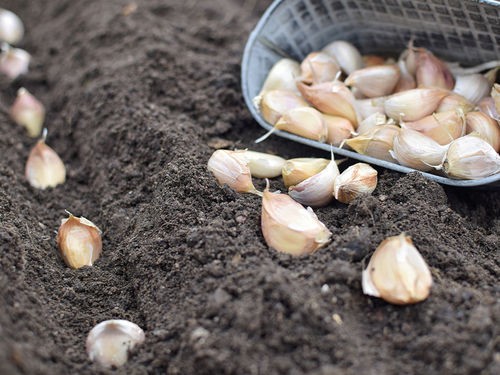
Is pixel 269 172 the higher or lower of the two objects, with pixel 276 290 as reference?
lower

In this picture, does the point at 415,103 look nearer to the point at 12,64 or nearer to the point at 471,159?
the point at 471,159

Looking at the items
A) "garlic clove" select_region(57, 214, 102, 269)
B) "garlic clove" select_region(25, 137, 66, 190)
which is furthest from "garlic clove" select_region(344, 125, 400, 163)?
"garlic clove" select_region(25, 137, 66, 190)

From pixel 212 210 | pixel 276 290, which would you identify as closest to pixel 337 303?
pixel 276 290

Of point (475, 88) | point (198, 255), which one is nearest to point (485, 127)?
point (475, 88)

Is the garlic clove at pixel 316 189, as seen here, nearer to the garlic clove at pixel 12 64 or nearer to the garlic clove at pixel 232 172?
the garlic clove at pixel 232 172

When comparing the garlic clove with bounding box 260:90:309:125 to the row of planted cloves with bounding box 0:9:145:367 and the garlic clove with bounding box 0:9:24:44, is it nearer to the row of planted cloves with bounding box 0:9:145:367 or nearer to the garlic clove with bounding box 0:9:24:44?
the row of planted cloves with bounding box 0:9:145:367

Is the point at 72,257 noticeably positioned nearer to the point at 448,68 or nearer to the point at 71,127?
the point at 71,127
